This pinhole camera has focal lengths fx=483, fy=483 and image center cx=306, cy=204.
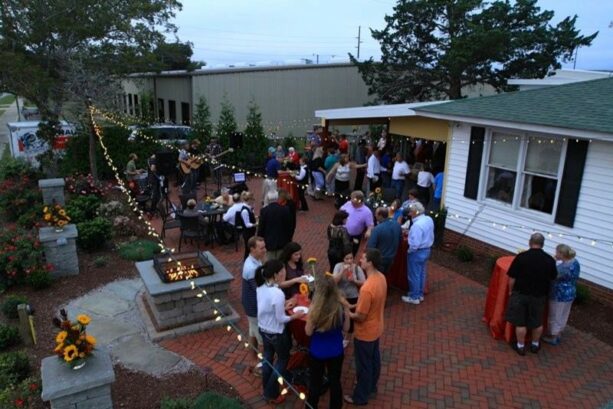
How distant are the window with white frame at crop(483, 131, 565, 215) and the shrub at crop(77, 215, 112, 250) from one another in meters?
8.04

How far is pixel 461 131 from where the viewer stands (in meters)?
10.4

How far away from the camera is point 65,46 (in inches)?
698

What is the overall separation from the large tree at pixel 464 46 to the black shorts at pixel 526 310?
17.9 m

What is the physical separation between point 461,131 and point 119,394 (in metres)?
8.27

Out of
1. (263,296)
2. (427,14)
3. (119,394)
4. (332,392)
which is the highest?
(427,14)

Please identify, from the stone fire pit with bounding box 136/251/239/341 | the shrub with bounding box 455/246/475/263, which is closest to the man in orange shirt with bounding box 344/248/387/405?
the stone fire pit with bounding box 136/251/239/341

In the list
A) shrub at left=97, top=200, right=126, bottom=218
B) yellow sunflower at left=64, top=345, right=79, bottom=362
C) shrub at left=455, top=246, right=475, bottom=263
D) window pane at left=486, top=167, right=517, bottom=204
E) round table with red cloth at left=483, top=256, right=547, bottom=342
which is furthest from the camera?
shrub at left=97, top=200, right=126, bottom=218

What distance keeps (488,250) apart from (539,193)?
5.16ft

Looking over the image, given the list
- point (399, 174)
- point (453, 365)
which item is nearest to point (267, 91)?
point (399, 174)

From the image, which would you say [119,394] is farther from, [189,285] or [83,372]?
[189,285]

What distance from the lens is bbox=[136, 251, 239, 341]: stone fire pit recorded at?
264 inches

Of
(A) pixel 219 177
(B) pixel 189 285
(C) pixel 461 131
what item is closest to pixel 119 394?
(B) pixel 189 285

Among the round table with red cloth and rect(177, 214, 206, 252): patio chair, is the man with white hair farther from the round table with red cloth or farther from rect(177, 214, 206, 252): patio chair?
the round table with red cloth

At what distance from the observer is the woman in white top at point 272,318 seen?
4.93 m
